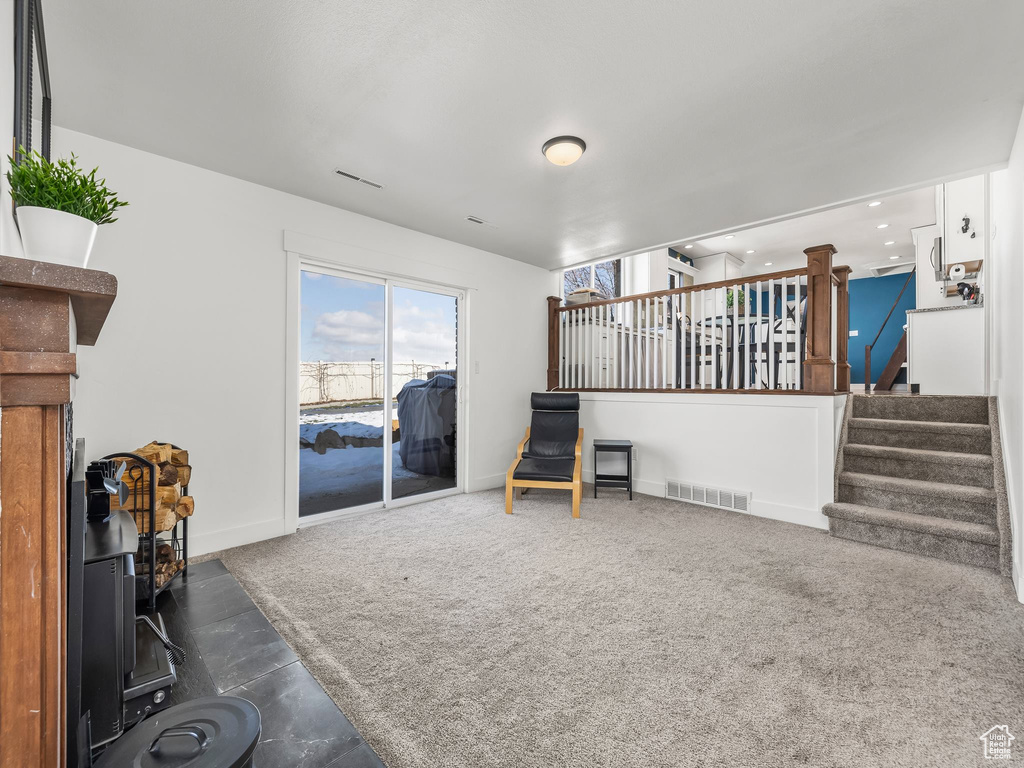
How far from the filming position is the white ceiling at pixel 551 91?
179cm

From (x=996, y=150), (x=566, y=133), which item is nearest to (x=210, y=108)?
(x=566, y=133)

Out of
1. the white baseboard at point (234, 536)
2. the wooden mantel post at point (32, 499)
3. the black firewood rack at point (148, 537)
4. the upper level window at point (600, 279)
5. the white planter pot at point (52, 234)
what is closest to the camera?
the wooden mantel post at point (32, 499)

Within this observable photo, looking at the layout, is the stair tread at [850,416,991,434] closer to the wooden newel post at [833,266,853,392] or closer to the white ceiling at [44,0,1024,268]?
the wooden newel post at [833,266,853,392]

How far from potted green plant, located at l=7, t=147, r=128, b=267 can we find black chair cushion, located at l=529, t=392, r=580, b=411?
410 centimetres

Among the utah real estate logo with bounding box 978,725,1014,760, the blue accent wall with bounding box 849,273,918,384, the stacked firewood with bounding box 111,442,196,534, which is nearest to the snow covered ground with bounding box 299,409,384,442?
the stacked firewood with bounding box 111,442,196,534

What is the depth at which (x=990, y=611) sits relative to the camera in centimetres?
220

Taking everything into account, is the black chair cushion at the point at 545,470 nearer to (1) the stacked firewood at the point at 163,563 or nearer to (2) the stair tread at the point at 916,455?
(2) the stair tread at the point at 916,455

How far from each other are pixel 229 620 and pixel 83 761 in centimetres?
93

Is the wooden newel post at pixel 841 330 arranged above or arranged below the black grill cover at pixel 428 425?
above

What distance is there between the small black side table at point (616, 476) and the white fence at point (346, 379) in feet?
6.21

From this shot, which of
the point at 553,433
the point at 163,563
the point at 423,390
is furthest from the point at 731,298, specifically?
the point at 163,563

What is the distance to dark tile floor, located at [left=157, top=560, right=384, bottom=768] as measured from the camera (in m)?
1.33

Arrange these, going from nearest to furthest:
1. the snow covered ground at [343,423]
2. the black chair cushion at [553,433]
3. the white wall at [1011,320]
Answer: the white wall at [1011,320]
the snow covered ground at [343,423]
the black chair cushion at [553,433]

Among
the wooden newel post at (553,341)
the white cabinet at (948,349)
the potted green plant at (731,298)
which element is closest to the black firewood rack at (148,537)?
the wooden newel post at (553,341)
